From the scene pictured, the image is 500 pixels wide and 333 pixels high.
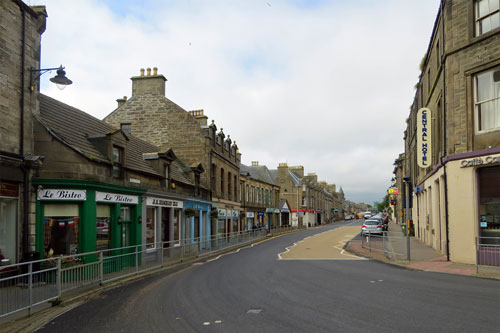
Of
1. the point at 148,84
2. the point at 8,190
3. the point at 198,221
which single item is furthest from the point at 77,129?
the point at 148,84

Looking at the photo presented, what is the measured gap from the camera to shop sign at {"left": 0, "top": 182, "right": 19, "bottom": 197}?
1224cm

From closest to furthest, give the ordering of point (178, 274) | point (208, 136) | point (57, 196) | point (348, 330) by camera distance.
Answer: point (348, 330) < point (57, 196) < point (178, 274) < point (208, 136)

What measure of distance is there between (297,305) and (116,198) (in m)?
10.5

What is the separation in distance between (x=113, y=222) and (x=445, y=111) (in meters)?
14.3

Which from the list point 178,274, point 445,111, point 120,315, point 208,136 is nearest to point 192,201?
point 208,136

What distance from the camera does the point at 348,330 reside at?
6.71 metres

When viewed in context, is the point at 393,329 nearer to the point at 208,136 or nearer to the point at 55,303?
the point at 55,303

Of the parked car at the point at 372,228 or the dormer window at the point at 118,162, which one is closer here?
the dormer window at the point at 118,162

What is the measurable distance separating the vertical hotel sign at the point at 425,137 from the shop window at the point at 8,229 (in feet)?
55.6

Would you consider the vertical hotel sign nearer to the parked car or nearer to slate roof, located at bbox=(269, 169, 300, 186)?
the parked car

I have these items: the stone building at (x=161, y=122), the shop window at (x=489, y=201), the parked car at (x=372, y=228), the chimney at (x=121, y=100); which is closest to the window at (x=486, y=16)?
the shop window at (x=489, y=201)

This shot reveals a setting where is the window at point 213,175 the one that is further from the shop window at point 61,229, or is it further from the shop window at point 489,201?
the shop window at point 489,201

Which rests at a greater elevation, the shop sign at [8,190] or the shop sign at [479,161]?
the shop sign at [479,161]

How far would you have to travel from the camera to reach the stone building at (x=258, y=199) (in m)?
43.5
